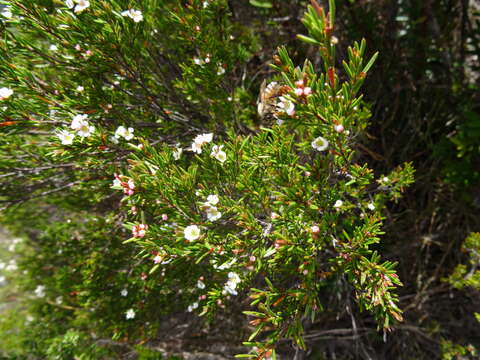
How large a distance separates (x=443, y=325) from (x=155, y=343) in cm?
351

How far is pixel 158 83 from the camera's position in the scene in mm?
2715

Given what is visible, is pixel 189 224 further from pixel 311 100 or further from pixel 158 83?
pixel 158 83

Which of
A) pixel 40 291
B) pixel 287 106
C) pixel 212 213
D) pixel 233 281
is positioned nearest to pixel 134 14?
pixel 287 106

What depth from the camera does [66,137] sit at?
174cm

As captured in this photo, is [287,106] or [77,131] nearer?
[287,106]

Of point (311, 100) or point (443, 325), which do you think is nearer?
point (311, 100)

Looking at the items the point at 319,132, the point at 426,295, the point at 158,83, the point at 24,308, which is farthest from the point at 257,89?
the point at 24,308

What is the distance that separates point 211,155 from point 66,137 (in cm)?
93

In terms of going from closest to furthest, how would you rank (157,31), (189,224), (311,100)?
(311,100) < (189,224) < (157,31)

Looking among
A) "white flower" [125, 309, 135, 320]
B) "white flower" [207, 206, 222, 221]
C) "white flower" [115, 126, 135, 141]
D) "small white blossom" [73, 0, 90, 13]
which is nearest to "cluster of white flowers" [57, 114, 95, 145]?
"white flower" [115, 126, 135, 141]

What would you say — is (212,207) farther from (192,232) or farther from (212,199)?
(192,232)

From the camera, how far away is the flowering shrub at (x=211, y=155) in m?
1.41

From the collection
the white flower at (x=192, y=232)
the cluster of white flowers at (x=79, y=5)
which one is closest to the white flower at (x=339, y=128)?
the white flower at (x=192, y=232)

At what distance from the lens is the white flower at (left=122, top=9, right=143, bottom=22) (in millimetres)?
1847
